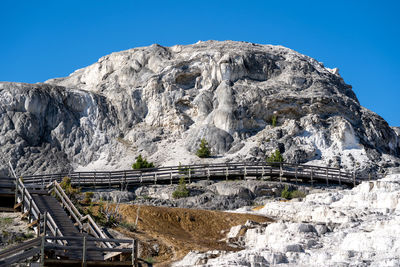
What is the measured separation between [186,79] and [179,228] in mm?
37316

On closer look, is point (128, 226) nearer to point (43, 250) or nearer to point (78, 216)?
point (78, 216)

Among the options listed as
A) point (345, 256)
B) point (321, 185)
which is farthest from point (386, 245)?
point (321, 185)

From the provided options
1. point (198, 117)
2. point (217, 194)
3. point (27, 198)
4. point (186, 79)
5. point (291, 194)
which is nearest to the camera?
point (27, 198)

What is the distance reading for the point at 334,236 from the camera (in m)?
21.5

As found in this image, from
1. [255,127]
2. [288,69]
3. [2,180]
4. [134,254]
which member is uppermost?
[288,69]

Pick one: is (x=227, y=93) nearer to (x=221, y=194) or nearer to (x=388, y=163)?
(x=388, y=163)

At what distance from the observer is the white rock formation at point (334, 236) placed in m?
18.6

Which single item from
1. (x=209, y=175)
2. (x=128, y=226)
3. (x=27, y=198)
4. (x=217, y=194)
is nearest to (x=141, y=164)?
(x=209, y=175)

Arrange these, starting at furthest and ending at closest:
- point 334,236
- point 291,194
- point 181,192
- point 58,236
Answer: point 291,194, point 181,192, point 334,236, point 58,236

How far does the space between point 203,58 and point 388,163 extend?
2264 cm

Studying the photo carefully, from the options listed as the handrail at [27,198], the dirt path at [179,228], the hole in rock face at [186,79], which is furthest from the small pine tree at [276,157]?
the handrail at [27,198]

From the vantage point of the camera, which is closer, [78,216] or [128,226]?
[78,216]

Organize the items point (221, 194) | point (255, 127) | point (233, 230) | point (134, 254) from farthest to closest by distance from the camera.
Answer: point (255, 127) < point (221, 194) < point (233, 230) < point (134, 254)

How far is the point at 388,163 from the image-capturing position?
170ft
